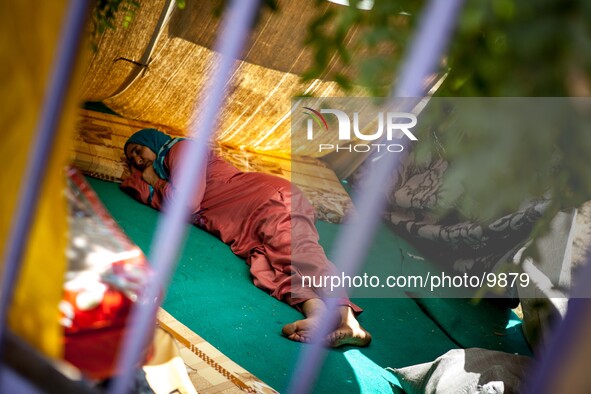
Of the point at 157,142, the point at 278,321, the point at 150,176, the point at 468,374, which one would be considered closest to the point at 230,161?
the point at 157,142

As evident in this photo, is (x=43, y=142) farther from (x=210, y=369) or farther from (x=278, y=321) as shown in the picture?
(x=278, y=321)

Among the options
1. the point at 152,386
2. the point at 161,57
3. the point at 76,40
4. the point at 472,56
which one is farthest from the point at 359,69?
the point at 161,57

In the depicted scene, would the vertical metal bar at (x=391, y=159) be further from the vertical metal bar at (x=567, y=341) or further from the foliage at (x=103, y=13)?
the foliage at (x=103, y=13)

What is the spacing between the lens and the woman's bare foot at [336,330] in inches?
103

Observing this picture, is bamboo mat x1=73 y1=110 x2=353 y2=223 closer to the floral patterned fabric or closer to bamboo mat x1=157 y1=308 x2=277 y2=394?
the floral patterned fabric

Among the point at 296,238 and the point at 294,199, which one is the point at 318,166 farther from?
the point at 296,238

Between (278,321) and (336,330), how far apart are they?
279 mm

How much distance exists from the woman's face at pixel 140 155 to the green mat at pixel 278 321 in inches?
8.3

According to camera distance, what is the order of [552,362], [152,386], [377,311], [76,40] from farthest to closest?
1. [377,311]
2. [152,386]
3. [76,40]
4. [552,362]

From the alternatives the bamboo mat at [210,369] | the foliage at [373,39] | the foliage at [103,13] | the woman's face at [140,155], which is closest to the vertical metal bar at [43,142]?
the foliage at [373,39]

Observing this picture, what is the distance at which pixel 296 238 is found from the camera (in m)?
3.30

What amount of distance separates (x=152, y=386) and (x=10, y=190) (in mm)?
737

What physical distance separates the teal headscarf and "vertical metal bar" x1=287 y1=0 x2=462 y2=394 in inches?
126

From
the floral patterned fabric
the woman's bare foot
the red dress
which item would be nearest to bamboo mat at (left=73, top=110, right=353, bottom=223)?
the red dress
